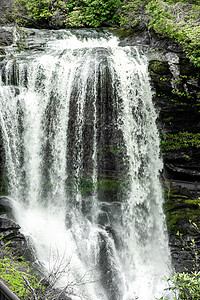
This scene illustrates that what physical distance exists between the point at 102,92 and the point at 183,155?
417 centimetres

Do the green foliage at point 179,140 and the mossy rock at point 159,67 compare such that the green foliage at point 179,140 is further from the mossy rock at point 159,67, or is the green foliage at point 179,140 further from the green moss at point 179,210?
the mossy rock at point 159,67

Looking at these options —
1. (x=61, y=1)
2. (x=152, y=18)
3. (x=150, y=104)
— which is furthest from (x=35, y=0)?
(x=150, y=104)

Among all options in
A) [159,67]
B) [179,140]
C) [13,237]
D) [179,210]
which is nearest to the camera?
[13,237]

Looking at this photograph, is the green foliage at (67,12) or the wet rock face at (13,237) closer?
the wet rock face at (13,237)

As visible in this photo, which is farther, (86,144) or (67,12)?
(67,12)

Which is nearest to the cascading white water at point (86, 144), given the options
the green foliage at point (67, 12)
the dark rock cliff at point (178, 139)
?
the dark rock cliff at point (178, 139)

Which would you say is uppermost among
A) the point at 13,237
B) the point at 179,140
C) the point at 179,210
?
the point at 179,140

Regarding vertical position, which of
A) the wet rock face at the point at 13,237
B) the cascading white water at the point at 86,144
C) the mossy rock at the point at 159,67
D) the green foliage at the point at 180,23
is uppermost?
the green foliage at the point at 180,23

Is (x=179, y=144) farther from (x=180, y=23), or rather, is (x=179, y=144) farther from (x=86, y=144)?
(x=180, y=23)

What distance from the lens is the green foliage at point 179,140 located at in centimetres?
1183

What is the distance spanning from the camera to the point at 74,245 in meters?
9.56

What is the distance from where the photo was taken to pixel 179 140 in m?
11.9

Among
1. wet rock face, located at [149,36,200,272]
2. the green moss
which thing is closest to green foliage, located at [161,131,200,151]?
wet rock face, located at [149,36,200,272]

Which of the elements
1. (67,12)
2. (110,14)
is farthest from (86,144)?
(67,12)
